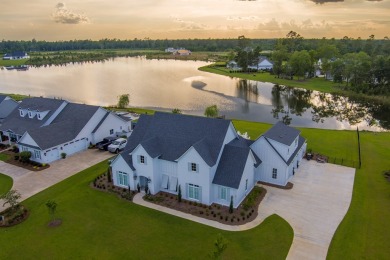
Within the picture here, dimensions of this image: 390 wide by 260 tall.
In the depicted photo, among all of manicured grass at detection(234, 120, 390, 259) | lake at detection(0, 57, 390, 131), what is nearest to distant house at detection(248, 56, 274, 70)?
lake at detection(0, 57, 390, 131)

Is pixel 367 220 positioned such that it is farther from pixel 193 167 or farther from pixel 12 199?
pixel 12 199

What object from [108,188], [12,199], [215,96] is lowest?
[108,188]

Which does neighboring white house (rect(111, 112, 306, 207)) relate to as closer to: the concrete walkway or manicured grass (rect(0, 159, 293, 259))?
the concrete walkway

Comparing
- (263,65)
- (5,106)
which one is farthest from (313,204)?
(263,65)

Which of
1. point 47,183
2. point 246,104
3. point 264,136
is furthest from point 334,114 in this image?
point 47,183

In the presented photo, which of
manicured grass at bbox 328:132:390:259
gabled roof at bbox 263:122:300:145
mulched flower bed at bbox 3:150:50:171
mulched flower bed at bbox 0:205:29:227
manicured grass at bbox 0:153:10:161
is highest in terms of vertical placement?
gabled roof at bbox 263:122:300:145

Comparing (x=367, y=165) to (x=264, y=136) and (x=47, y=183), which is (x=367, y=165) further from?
(x=47, y=183)

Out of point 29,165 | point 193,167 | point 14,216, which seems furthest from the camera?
point 29,165
